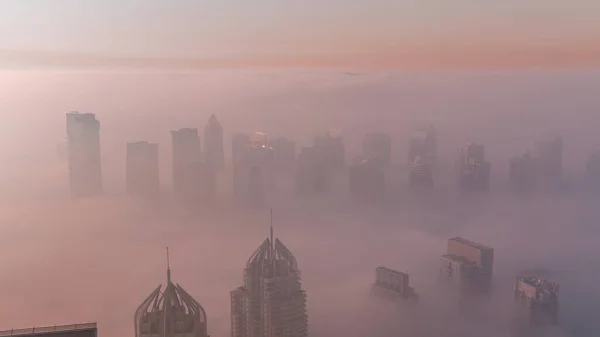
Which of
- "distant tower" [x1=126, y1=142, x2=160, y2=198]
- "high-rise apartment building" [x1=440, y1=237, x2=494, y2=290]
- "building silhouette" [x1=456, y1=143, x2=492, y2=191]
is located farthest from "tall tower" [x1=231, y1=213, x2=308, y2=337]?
"building silhouette" [x1=456, y1=143, x2=492, y2=191]

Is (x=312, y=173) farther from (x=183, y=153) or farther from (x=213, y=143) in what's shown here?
(x=183, y=153)

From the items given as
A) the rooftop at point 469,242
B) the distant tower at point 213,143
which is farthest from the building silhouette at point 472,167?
the distant tower at point 213,143

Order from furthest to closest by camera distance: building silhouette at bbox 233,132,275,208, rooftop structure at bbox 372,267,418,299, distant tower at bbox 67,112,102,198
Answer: rooftop structure at bbox 372,267,418,299, building silhouette at bbox 233,132,275,208, distant tower at bbox 67,112,102,198

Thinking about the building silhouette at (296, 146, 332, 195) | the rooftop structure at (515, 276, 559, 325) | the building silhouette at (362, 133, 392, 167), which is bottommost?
the rooftop structure at (515, 276, 559, 325)

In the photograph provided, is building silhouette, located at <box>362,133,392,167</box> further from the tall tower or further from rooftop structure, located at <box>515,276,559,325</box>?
rooftop structure, located at <box>515,276,559,325</box>

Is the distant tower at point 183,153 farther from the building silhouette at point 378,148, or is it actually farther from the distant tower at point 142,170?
the building silhouette at point 378,148

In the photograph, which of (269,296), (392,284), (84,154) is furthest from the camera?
(392,284)

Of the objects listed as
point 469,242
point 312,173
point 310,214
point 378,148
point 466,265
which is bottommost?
point 466,265

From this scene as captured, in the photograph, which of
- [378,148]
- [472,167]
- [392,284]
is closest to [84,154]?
[378,148]
